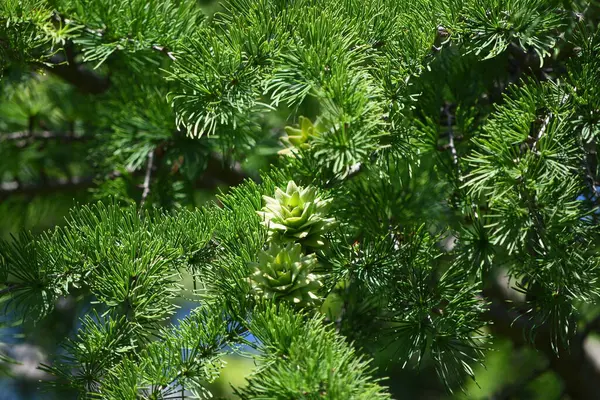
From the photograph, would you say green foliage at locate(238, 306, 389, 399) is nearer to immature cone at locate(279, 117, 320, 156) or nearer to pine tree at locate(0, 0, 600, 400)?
pine tree at locate(0, 0, 600, 400)

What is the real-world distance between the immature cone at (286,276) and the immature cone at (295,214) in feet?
0.08

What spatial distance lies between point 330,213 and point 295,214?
12cm

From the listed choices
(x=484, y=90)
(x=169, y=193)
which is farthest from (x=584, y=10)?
(x=169, y=193)

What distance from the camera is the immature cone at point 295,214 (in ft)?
2.17

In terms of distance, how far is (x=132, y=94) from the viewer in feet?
3.80

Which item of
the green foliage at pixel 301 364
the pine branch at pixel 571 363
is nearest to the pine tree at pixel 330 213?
the green foliage at pixel 301 364

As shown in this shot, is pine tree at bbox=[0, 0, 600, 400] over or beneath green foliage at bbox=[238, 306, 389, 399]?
over

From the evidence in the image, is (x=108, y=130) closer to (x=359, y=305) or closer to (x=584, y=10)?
(x=359, y=305)

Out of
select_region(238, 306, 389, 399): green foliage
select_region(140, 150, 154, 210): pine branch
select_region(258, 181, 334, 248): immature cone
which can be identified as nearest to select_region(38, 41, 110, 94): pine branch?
select_region(140, 150, 154, 210): pine branch

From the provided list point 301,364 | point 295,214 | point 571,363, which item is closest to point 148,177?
point 295,214

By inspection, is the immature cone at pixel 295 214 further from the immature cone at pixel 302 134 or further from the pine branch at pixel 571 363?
the pine branch at pixel 571 363

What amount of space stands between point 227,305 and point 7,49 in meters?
0.46

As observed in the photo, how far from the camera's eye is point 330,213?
30.6 inches

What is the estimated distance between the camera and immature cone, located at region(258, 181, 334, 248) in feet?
2.17
